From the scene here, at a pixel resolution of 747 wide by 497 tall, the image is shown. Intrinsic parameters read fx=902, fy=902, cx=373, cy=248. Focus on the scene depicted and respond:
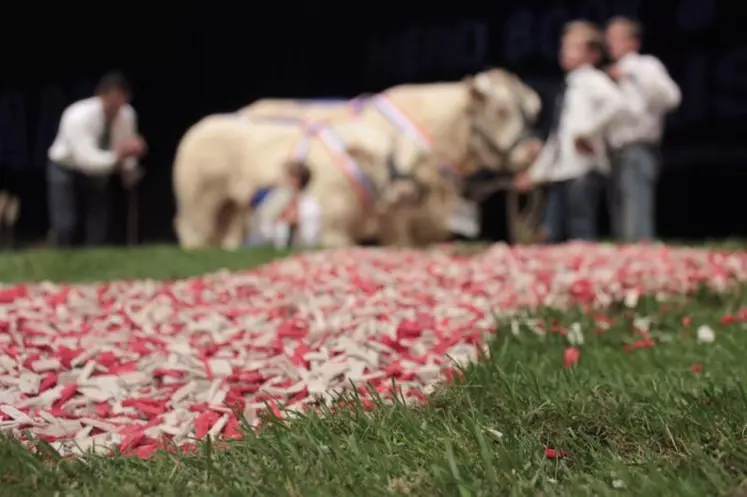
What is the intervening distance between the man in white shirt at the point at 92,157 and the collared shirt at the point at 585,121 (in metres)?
2.92

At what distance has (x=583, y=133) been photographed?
5.64m

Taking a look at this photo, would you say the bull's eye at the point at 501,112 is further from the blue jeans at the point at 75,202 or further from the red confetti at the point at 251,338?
the blue jeans at the point at 75,202

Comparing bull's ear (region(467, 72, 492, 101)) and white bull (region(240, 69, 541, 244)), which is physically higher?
bull's ear (region(467, 72, 492, 101))

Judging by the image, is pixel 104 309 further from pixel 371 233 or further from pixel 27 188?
pixel 27 188

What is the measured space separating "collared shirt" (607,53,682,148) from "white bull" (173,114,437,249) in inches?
53.9

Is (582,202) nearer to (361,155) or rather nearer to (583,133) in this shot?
(583,133)

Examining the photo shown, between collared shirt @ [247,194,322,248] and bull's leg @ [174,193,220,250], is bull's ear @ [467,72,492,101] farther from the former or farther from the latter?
bull's leg @ [174,193,220,250]

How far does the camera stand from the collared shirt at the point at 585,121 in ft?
18.4

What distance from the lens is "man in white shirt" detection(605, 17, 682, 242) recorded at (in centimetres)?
564

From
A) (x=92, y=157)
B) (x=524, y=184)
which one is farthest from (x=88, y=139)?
(x=524, y=184)

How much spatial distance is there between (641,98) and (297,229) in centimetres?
252

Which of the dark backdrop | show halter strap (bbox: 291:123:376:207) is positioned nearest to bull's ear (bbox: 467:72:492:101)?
show halter strap (bbox: 291:123:376:207)

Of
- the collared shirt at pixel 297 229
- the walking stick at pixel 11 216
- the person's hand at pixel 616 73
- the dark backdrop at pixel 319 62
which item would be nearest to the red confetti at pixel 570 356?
the person's hand at pixel 616 73

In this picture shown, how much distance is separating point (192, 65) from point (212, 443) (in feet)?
28.0
